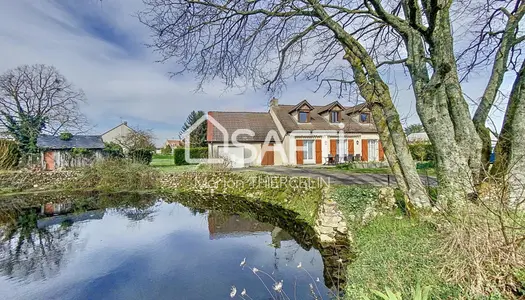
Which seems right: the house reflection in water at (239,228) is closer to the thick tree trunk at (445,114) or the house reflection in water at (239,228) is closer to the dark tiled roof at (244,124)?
the thick tree trunk at (445,114)

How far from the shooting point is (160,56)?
572 centimetres

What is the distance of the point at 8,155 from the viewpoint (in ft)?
64.0

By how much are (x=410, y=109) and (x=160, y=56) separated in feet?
18.9

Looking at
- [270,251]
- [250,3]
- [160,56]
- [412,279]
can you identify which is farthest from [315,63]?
[412,279]

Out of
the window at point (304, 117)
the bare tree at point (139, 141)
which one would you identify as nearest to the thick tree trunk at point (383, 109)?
the window at point (304, 117)

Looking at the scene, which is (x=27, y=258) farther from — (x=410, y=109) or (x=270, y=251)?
(x=410, y=109)

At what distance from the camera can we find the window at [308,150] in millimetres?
22500

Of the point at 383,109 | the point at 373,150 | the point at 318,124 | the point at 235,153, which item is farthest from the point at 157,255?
the point at 373,150

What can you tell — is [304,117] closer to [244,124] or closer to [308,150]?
[308,150]

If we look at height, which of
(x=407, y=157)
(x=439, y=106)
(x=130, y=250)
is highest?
(x=439, y=106)

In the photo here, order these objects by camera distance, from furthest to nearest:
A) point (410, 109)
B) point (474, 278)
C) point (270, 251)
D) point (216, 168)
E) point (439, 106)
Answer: point (216, 168) < point (270, 251) < point (410, 109) < point (439, 106) < point (474, 278)

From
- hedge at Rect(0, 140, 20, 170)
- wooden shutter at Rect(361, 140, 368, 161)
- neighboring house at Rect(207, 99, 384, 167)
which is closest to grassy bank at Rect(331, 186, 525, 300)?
neighboring house at Rect(207, 99, 384, 167)

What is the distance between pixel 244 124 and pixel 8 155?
59.4 ft

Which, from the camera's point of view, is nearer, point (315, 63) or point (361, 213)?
point (361, 213)
